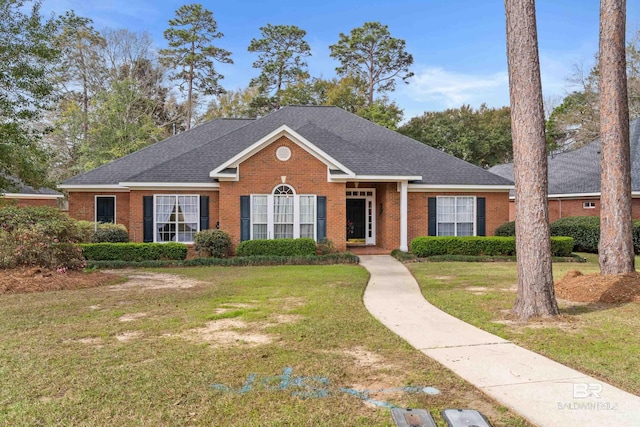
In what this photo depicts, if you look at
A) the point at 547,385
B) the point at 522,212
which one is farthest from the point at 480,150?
the point at 547,385

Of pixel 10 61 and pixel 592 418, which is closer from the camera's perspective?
pixel 592 418

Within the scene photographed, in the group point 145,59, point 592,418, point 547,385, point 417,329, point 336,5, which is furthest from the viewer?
point 145,59

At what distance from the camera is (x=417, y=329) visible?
643 centimetres

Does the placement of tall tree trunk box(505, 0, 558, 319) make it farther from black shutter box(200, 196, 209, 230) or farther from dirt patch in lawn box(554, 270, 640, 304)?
black shutter box(200, 196, 209, 230)

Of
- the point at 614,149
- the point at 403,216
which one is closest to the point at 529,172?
the point at 614,149

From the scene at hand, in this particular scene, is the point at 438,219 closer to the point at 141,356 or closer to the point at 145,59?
the point at 141,356

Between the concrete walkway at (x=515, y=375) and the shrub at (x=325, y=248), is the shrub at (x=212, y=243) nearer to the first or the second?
the shrub at (x=325, y=248)

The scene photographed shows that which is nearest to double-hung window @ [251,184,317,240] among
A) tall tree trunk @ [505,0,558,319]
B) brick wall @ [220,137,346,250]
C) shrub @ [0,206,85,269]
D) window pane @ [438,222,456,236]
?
brick wall @ [220,137,346,250]

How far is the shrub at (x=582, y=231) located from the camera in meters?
18.2

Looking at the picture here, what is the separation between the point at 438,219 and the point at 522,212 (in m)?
11.6

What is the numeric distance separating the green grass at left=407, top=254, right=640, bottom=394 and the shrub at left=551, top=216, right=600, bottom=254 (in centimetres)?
941

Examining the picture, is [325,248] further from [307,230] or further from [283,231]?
[283,231]

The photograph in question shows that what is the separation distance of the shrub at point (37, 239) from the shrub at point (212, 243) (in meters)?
4.14

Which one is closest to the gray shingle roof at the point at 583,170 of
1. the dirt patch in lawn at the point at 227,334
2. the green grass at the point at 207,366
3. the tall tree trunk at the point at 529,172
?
the tall tree trunk at the point at 529,172
